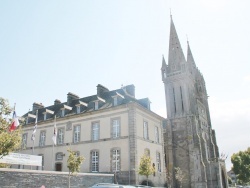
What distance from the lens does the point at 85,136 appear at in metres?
28.2

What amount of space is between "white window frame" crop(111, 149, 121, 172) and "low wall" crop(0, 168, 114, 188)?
3563 mm

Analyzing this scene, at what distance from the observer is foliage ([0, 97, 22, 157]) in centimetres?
1420

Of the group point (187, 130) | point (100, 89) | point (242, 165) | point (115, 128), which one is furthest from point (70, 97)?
point (242, 165)

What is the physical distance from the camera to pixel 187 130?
42.4 m

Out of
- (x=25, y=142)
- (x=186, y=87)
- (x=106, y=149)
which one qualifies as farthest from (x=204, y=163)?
(x=25, y=142)

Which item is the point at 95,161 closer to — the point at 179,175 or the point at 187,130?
the point at 179,175

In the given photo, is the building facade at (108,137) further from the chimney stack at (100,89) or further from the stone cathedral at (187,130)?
the stone cathedral at (187,130)

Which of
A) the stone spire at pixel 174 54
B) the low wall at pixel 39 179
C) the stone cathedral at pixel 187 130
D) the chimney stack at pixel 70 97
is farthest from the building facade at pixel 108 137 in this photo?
the stone spire at pixel 174 54

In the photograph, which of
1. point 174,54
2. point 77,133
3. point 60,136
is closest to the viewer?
point 77,133

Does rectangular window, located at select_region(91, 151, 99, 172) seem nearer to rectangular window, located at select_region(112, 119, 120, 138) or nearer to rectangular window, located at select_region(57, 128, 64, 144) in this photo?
rectangular window, located at select_region(112, 119, 120, 138)

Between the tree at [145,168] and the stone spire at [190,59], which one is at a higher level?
the stone spire at [190,59]

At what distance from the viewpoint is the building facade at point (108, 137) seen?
2495 cm

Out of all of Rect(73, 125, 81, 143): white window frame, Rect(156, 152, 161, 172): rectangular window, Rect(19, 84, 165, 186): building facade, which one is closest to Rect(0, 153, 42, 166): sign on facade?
Rect(19, 84, 165, 186): building facade

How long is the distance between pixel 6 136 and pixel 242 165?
5962cm
